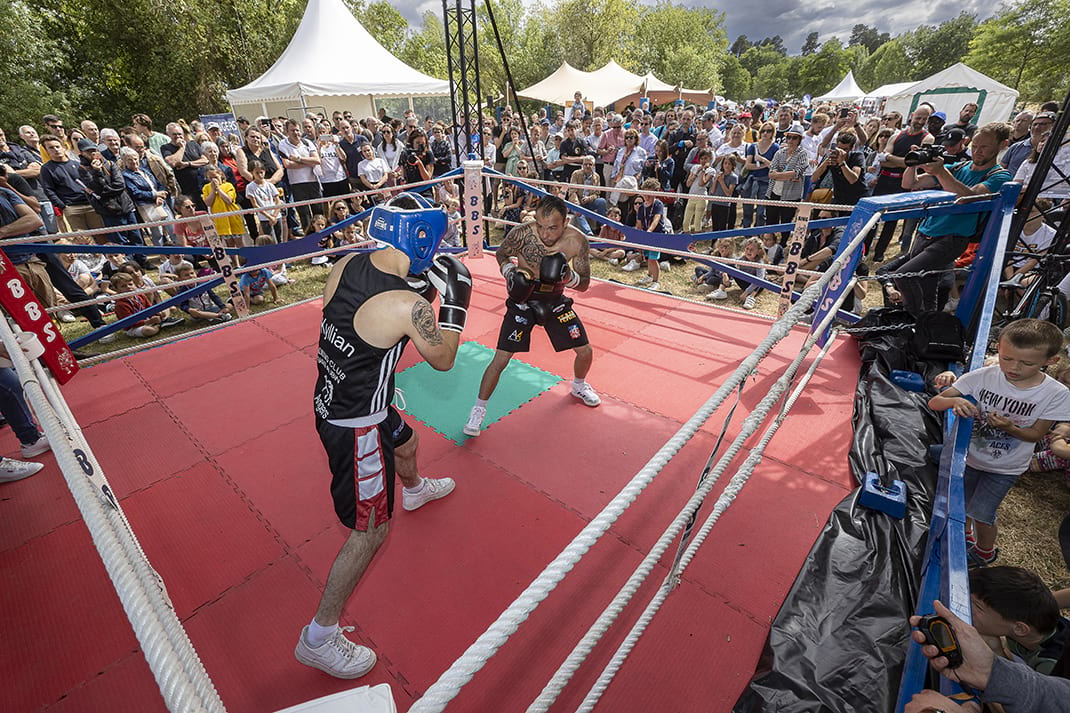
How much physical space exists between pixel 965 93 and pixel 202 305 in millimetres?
29859

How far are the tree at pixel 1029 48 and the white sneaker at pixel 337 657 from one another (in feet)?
149

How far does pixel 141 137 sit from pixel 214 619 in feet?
34.3

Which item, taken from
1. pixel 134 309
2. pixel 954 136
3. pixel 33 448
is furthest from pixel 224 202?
pixel 954 136

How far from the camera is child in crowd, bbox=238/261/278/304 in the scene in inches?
260

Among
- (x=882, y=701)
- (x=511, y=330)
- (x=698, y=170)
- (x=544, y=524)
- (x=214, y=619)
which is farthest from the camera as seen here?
(x=698, y=170)

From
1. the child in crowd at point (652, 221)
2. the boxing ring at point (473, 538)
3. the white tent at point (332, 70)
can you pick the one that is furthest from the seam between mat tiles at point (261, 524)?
the white tent at point (332, 70)

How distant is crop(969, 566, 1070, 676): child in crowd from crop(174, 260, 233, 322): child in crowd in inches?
291

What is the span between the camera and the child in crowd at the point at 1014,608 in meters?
1.73

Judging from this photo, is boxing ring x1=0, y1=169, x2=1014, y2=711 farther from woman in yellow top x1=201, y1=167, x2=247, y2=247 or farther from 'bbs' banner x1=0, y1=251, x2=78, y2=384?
woman in yellow top x1=201, y1=167, x2=247, y2=247

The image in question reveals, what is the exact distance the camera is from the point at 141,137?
9.23 m

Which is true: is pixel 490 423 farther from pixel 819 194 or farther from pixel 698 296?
pixel 819 194

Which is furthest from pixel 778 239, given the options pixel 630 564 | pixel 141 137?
pixel 141 137

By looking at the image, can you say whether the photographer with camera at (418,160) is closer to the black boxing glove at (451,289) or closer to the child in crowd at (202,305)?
the child in crowd at (202,305)

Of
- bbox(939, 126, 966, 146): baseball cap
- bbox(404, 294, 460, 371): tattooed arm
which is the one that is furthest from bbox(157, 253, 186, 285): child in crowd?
bbox(939, 126, 966, 146): baseball cap
